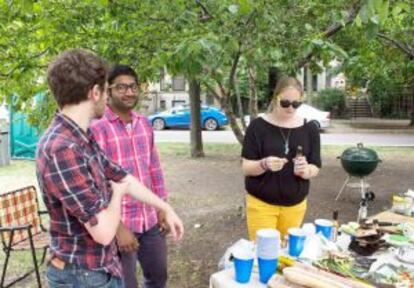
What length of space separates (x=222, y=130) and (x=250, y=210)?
18490mm

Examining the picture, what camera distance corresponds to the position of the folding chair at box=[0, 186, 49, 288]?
414 cm

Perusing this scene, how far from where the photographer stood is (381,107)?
2584cm

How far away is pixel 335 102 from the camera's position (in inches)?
1034

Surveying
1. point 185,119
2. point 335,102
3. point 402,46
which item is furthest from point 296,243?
point 335,102

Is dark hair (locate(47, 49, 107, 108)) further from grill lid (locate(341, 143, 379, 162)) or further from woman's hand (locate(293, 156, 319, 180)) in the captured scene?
grill lid (locate(341, 143, 379, 162))

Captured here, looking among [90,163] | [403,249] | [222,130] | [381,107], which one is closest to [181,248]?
[403,249]

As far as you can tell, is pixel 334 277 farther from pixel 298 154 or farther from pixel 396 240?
pixel 298 154

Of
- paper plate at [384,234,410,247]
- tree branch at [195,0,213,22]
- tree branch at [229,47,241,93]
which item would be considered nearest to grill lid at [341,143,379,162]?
tree branch at [229,47,241,93]

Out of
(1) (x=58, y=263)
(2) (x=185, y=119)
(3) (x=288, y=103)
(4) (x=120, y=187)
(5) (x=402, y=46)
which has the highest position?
(5) (x=402, y=46)

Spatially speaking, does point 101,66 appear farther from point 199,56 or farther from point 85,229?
point 199,56

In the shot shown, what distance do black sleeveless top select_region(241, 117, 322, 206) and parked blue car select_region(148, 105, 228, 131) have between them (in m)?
18.4

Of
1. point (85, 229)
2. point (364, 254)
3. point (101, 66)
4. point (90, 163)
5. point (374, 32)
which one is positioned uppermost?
point (374, 32)

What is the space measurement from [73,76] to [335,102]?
2561 cm

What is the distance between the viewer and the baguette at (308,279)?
2105mm
